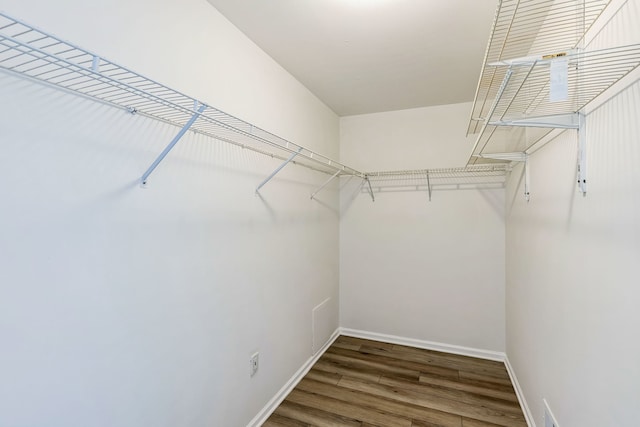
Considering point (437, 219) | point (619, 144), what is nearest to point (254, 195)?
point (619, 144)

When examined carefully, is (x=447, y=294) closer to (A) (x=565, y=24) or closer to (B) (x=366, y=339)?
(B) (x=366, y=339)

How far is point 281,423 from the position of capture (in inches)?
81.4

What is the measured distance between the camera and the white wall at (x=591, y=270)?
0.92 meters

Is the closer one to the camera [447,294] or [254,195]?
[254,195]

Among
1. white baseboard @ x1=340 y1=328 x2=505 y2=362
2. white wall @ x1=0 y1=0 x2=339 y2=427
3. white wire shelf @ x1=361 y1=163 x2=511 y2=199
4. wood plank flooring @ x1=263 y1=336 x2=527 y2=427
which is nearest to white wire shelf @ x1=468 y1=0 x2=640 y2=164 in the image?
white wire shelf @ x1=361 y1=163 x2=511 y2=199

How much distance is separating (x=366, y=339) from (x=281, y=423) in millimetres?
1515

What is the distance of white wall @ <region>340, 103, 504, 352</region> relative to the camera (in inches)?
118

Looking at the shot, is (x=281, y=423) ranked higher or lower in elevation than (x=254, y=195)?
lower

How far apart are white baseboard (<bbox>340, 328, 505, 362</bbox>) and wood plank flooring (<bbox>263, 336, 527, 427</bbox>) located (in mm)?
77

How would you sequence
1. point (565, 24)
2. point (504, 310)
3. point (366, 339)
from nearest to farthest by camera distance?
point (565, 24)
point (504, 310)
point (366, 339)

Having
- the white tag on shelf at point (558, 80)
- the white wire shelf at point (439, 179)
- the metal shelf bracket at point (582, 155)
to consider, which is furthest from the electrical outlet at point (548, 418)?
the white wire shelf at point (439, 179)

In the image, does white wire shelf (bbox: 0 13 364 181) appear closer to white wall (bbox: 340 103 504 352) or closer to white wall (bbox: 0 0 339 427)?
white wall (bbox: 0 0 339 427)

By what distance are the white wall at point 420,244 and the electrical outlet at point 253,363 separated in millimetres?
1595

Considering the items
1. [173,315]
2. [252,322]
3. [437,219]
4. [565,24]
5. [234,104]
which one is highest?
[565,24]
